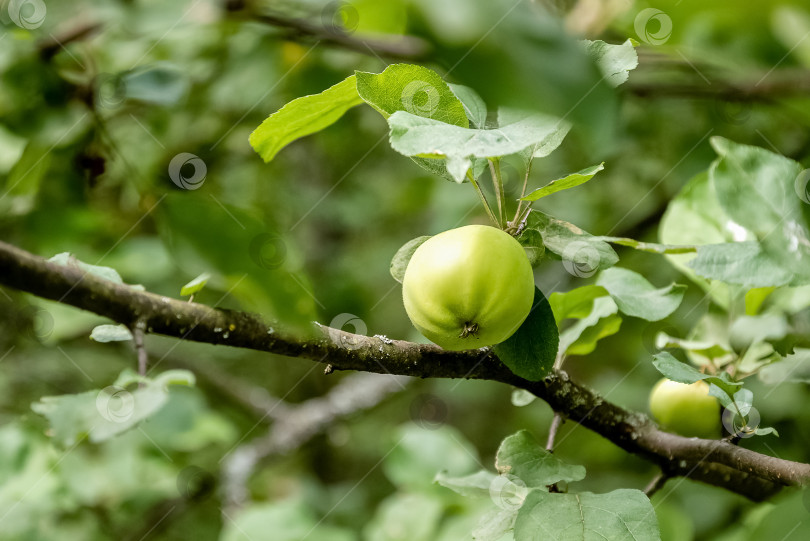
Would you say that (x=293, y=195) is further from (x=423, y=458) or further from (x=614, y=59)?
(x=614, y=59)

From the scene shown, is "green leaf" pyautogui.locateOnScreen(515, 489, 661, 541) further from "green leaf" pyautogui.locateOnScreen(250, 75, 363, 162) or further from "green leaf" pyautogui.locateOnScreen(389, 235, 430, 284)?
"green leaf" pyautogui.locateOnScreen(250, 75, 363, 162)

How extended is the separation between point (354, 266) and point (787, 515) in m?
1.72

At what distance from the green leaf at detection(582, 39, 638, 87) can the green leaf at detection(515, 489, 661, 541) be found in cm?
37

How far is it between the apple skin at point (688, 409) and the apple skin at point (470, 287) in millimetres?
358

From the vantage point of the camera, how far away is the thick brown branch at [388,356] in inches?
15.0

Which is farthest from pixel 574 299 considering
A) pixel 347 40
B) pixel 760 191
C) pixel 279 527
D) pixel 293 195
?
pixel 293 195

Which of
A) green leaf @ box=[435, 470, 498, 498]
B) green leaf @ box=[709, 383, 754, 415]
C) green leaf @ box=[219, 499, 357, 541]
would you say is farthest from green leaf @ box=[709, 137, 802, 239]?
green leaf @ box=[219, 499, 357, 541]

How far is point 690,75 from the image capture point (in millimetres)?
1419

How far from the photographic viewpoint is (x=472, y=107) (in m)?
0.59

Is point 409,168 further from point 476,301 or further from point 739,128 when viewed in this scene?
point 476,301

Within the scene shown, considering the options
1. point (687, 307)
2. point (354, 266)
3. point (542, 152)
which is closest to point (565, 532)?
point (542, 152)

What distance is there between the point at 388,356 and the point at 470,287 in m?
0.09

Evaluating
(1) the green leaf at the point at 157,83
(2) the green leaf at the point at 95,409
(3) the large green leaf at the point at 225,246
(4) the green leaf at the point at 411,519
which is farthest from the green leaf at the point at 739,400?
(1) the green leaf at the point at 157,83

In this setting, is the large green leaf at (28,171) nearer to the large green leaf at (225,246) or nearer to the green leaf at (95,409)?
the green leaf at (95,409)
